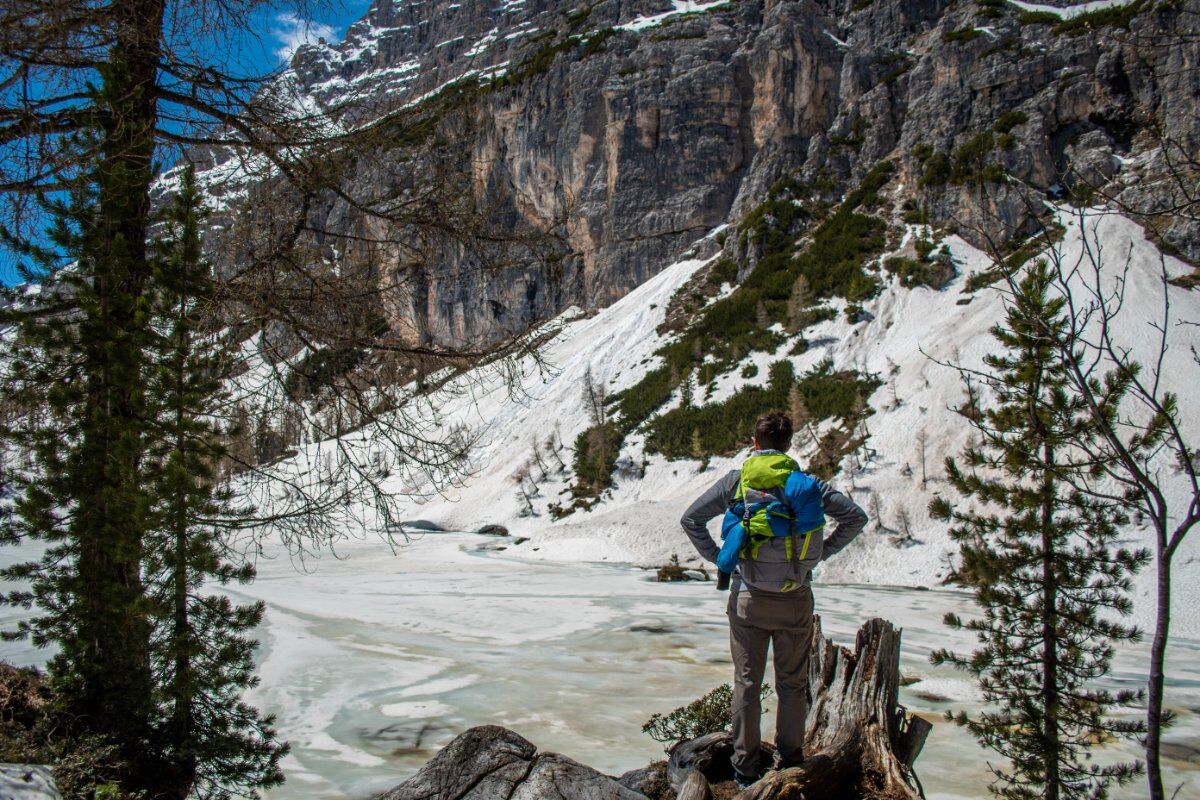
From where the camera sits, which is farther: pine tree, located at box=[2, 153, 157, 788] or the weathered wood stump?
pine tree, located at box=[2, 153, 157, 788]

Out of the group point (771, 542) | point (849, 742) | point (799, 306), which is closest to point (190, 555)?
point (771, 542)

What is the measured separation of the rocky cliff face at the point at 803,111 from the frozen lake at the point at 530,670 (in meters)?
8.09

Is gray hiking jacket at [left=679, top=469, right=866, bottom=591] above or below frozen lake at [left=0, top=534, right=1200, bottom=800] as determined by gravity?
above

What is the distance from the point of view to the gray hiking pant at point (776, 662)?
3.20m

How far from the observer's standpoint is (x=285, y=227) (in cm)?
414

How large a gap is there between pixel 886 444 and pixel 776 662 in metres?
17.1

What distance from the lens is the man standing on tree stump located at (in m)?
3.15

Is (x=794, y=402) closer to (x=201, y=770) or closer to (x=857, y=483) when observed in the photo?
(x=857, y=483)

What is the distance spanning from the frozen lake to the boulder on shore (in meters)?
1.92

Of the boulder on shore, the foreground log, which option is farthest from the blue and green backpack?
the boulder on shore

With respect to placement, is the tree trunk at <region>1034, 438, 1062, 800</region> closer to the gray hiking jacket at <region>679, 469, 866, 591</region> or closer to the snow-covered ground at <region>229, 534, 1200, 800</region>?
the snow-covered ground at <region>229, 534, 1200, 800</region>

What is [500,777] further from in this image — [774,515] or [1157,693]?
[1157,693]

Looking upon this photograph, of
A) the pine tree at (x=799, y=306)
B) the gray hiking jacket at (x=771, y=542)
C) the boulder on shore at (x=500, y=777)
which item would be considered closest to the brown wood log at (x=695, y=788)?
the boulder on shore at (x=500, y=777)

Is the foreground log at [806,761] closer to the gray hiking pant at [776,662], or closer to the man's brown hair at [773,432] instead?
the gray hiking pant at [776,662]
